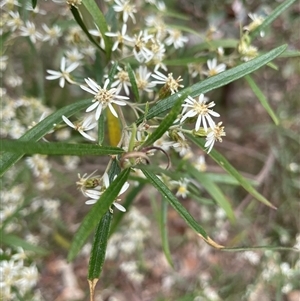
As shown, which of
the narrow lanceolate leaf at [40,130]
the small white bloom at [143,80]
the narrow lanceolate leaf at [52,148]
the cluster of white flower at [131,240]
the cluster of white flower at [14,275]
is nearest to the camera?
the narrow lanceolate leaf at [52,148]

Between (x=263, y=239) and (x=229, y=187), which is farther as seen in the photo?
(x=229, y=187)

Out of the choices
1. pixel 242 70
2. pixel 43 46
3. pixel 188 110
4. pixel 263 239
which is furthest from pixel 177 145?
pixel 43 46

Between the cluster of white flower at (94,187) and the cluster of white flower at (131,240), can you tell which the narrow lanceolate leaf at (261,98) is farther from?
the cluster of white flower at (131,240)

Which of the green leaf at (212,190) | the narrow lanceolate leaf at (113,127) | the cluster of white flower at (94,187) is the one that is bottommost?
the green leaf at (212,190)

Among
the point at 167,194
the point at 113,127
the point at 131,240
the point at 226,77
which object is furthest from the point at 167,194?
the point at 131,240

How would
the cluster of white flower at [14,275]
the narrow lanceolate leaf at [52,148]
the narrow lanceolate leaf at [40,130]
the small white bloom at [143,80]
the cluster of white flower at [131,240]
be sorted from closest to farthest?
the narrow lanceolate leaf at [52,148]
the narrow lanceolate leaf at [40,130]
the small white bloom at [143,80]
the cluster of white flower at [14,275]
the cluster of white flower at [131,240]

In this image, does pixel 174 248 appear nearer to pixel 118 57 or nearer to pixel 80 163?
pixel 80 163

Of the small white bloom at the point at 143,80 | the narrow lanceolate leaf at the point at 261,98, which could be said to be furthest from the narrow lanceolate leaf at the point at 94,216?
the narrow lanceolate leaf at the point at 261,98

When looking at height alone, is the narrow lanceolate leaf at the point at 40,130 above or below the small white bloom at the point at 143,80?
above
